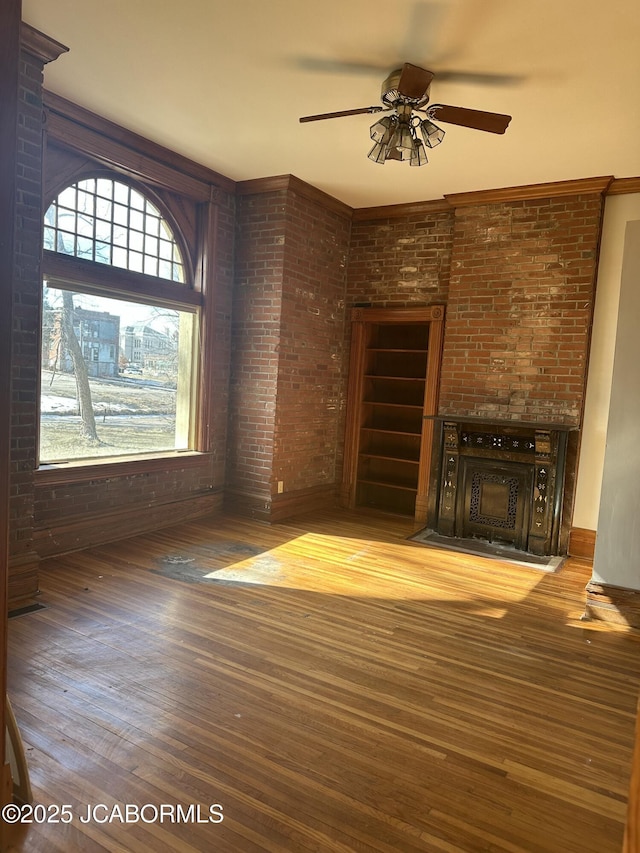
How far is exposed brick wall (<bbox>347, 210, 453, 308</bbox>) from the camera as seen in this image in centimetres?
594

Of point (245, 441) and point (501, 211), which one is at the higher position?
point (501, 211)

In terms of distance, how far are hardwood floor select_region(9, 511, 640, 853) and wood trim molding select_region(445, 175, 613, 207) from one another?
3384 mm

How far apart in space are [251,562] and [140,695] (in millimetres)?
1926

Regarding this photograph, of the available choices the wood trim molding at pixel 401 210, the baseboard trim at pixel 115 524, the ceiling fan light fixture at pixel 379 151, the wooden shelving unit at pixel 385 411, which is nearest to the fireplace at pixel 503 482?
the wooden shelving unit at pixel 385 411

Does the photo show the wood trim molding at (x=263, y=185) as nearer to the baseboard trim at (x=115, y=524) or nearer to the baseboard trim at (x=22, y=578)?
the baseboard trim at (x=115, y=524)

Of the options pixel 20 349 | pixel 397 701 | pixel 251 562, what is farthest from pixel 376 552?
pixel 20 349

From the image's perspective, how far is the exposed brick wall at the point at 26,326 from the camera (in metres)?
3.41

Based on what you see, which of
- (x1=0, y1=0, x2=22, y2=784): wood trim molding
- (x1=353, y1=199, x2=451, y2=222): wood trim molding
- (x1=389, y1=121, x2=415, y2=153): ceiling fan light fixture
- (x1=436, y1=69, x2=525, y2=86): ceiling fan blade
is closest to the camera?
(x1=0, y1=0, x2=22, y2=784): wood trim molding

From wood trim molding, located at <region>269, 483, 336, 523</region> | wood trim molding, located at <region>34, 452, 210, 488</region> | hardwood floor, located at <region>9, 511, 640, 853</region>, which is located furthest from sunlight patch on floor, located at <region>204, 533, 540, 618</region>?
wood trim molding, located at <region>34, 452, 210, 488</region>

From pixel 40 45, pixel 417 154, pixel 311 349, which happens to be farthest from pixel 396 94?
pixel 311 349

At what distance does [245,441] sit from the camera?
230 inches

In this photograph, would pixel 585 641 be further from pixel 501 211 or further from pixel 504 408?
pixel 501 211

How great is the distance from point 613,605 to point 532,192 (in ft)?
11.9

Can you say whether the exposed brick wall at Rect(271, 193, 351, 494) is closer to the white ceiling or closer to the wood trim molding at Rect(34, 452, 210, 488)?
the wood trim molding at Rect(34, 452, 210, 488)
